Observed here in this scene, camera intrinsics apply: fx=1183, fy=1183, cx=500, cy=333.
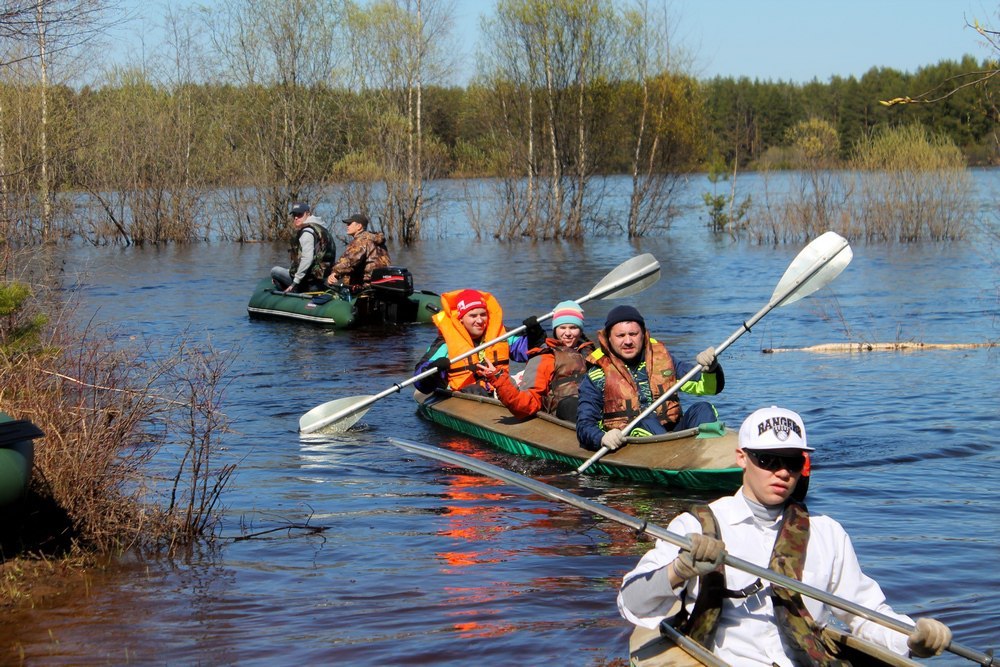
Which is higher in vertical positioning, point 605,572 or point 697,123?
point 697,123

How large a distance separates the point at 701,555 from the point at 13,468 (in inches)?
133

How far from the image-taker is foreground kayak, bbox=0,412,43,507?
5.41 meters

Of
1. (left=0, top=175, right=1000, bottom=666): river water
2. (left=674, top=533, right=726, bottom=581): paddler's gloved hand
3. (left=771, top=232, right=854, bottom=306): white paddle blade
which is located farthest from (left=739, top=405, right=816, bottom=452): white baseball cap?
(left=771, top=232, right=854, bottom=306): white paddle blade

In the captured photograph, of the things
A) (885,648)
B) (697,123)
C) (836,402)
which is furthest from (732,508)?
(697,123)

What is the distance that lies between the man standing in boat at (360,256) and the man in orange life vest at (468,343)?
21.3 feet

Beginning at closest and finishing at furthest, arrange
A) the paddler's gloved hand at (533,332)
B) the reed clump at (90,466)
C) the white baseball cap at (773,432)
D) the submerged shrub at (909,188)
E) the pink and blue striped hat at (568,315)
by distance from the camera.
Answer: the white baseball cap at (773,432) < the reed clump at (90,466) < the pink and blue striped hat at (568,315) < the paddler's gloved hand at (533,332) < the submerged shrub at (909,188)

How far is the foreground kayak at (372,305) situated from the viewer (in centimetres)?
1778

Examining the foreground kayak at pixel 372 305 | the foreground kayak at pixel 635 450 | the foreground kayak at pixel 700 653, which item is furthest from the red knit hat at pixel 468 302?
the foreground kayak at pixel 700 653

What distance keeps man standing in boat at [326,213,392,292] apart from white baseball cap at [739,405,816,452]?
555 inches

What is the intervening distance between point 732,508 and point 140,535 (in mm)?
3842

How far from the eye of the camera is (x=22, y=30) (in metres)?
9.17

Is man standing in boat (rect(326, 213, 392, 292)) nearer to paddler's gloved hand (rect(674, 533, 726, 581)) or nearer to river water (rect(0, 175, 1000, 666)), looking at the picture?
river water (rect(0, 175, 1000, 666))

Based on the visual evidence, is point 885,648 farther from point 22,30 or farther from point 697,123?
point 697,123

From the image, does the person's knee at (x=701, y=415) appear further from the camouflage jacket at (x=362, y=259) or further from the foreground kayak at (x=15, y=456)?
the camouflage jacket at (x=362, y=259)
